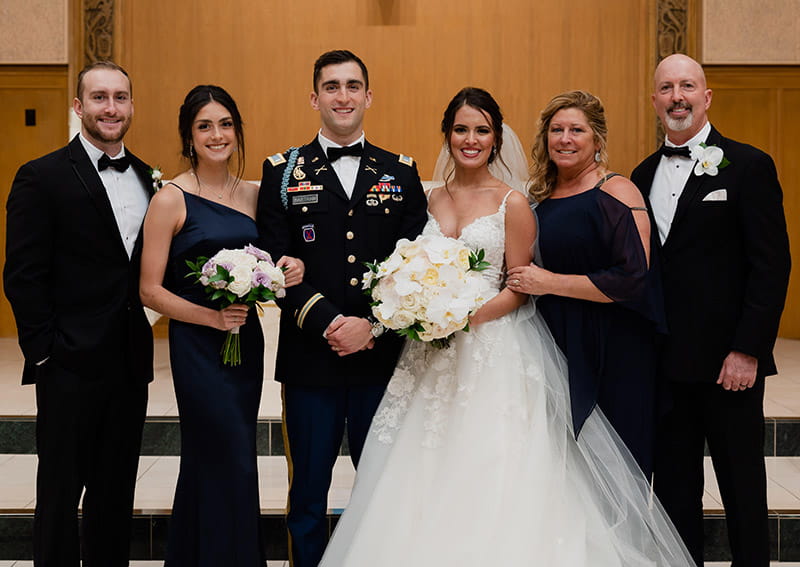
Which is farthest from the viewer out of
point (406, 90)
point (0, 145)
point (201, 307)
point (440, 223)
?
point (0, 145)

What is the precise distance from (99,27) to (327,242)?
5.03 meters

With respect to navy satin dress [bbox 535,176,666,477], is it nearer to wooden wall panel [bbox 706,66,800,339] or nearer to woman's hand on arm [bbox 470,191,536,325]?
woman's hand on arm [bbox 470,191,536,325]

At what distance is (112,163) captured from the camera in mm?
2941

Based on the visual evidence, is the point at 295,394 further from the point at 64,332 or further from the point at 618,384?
the point at 618,384

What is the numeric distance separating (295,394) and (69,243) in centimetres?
98

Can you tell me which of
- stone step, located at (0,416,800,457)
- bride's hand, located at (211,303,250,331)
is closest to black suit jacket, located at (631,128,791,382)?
bride's hand, located at (211,303,250,331)

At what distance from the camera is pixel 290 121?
276 inches

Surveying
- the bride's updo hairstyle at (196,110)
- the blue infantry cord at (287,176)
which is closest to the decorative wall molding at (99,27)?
the bride's updo hairstyle at (196,110)

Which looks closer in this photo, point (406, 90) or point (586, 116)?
point (586, 116)

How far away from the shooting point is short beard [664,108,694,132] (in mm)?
2977

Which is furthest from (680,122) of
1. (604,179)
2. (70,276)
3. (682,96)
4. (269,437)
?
(269,437)

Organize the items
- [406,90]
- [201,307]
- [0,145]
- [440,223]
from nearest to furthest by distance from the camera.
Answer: [201,307] < [440,223] < [406,90] < [0,145]

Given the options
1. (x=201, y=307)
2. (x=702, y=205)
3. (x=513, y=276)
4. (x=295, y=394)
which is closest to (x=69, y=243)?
(x=201, y=307)

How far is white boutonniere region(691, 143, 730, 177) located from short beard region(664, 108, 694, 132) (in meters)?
0.10
